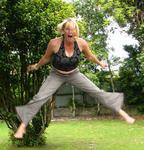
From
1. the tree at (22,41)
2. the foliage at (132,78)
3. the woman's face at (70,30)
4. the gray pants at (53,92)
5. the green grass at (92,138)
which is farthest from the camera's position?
the foliage at (132,78)

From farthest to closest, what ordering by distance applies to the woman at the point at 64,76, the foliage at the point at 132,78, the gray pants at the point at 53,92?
the foliage at the point at 132,78
the gray pants at the point at 53,92
the woman at the point at 64,76

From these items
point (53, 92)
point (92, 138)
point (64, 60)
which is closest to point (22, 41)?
point (53, 92)

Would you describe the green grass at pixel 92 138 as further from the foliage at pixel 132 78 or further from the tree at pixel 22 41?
the foliage at pixel 132 78

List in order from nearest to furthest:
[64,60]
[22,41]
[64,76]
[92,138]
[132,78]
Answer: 1. [64,60]
2. [64,76]
3. [22,41]
4. [92,138]
5. [132,78]

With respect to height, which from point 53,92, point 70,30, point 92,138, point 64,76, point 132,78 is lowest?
point 132,78

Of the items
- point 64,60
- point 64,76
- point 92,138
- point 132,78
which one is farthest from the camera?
point 132,78

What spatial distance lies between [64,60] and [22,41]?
3.92 meters

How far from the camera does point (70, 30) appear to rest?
7.76 meters

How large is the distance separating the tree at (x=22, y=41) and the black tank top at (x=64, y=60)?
3599mm

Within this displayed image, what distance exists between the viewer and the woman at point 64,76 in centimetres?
801

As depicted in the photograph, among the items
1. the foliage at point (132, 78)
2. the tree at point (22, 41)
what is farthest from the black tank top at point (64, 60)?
the foliage at point (132, 78)

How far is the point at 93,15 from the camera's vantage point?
24.4m

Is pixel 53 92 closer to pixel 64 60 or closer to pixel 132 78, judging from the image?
pixel 64 60

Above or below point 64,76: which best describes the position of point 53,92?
below
